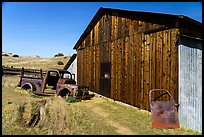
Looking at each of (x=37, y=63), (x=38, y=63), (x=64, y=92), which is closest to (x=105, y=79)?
(x=64, y=92)

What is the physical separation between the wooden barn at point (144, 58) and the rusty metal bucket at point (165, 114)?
0.23m

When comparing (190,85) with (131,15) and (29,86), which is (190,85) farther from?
(29,86)

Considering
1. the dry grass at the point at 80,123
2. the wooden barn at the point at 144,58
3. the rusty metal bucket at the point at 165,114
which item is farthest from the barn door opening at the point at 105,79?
the rusty metal bucket at the point at 165,114

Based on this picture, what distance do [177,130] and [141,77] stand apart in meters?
3.54

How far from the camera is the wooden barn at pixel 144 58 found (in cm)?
807

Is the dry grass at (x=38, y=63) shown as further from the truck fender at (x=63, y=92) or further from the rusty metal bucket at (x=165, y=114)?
the rusty metal bucket at (x=165, y=114)

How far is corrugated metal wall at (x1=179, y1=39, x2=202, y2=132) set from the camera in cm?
764

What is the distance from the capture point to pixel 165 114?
329 inches

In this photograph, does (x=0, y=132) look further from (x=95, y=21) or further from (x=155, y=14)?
(x=95, y=21)

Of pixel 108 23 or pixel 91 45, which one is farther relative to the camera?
pixel 91 45

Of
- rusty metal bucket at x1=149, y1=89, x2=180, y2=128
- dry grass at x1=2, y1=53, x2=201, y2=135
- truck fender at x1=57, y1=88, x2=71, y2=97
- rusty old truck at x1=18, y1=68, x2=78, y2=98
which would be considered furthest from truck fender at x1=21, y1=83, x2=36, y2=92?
rusty metal bucket at x1=149, y1=89, x2=180, y2=128

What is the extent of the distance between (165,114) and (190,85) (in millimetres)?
1442

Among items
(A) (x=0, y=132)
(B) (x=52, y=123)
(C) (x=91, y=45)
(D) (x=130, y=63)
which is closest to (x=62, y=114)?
(B) (x=52, y=123)

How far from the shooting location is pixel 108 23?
14188 mm
